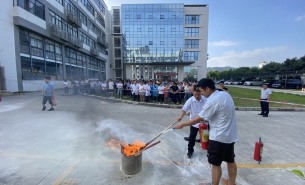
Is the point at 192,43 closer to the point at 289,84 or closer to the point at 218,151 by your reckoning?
the point at 289,84

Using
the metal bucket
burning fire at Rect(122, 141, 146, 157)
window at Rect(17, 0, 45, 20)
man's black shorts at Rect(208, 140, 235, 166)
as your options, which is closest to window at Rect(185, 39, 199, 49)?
window at Rect(17, 0, 45, 20)

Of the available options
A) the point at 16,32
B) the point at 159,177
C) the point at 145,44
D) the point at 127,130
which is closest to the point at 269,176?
the point at 159,177

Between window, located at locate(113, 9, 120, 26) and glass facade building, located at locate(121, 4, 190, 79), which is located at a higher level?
window, located at locate(113, 9, 120, 26)

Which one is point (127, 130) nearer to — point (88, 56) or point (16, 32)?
point (16, 32)

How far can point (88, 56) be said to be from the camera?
39.2m

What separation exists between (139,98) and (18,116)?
26.8 ft

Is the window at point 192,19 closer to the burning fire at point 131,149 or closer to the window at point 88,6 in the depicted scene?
the window at point 88,6

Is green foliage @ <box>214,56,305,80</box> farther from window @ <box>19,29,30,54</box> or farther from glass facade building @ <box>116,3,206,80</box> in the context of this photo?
window @ <box>19,29,30,54</box>

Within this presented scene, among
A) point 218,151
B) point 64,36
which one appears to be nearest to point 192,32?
point 64,36

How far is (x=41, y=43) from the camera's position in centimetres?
2225

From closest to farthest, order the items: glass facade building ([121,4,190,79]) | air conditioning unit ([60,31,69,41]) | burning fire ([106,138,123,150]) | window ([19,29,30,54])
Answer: burning fire ([106,138,123,150]) → window ([19,29,30,54]) → air conditioning unit ([60,31,69,41]) → glass facade building ([121,4,190,79])

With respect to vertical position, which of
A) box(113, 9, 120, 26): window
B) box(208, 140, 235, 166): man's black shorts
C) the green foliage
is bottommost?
box(208, 140, 235, 166): man's black shorts

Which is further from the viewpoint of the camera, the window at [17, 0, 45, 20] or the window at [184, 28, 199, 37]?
the window at [184, 28, 199, 37]

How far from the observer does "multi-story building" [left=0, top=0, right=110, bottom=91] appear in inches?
668
